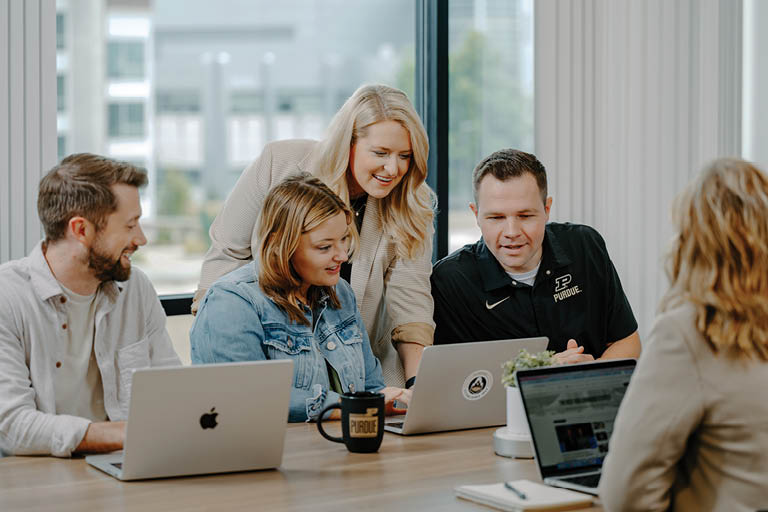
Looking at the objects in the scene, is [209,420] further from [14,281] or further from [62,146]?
[62,146]

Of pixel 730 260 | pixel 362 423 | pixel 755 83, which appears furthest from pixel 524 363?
pixel 755 83

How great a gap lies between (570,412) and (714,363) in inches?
17.2

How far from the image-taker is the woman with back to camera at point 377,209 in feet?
8.93

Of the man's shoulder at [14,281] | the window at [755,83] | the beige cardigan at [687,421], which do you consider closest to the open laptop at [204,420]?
the man's shoulder at [14,281]

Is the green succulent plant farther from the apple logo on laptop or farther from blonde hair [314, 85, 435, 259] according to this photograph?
blonde hair [314, 85, 435, 259]

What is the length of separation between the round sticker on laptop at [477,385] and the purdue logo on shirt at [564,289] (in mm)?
768

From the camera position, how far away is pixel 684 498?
1427 millimetres

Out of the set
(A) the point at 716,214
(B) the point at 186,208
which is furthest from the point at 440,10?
(A) the point at 716,214

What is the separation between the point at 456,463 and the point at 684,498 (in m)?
0.54

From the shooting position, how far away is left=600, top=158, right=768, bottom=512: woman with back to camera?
1.34m

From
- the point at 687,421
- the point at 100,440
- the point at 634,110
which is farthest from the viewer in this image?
the point at 634,110

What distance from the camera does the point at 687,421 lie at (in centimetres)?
135

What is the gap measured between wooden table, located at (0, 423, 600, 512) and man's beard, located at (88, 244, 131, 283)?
0.49 meters

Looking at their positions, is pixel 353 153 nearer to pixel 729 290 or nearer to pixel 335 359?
pixel 335 359
